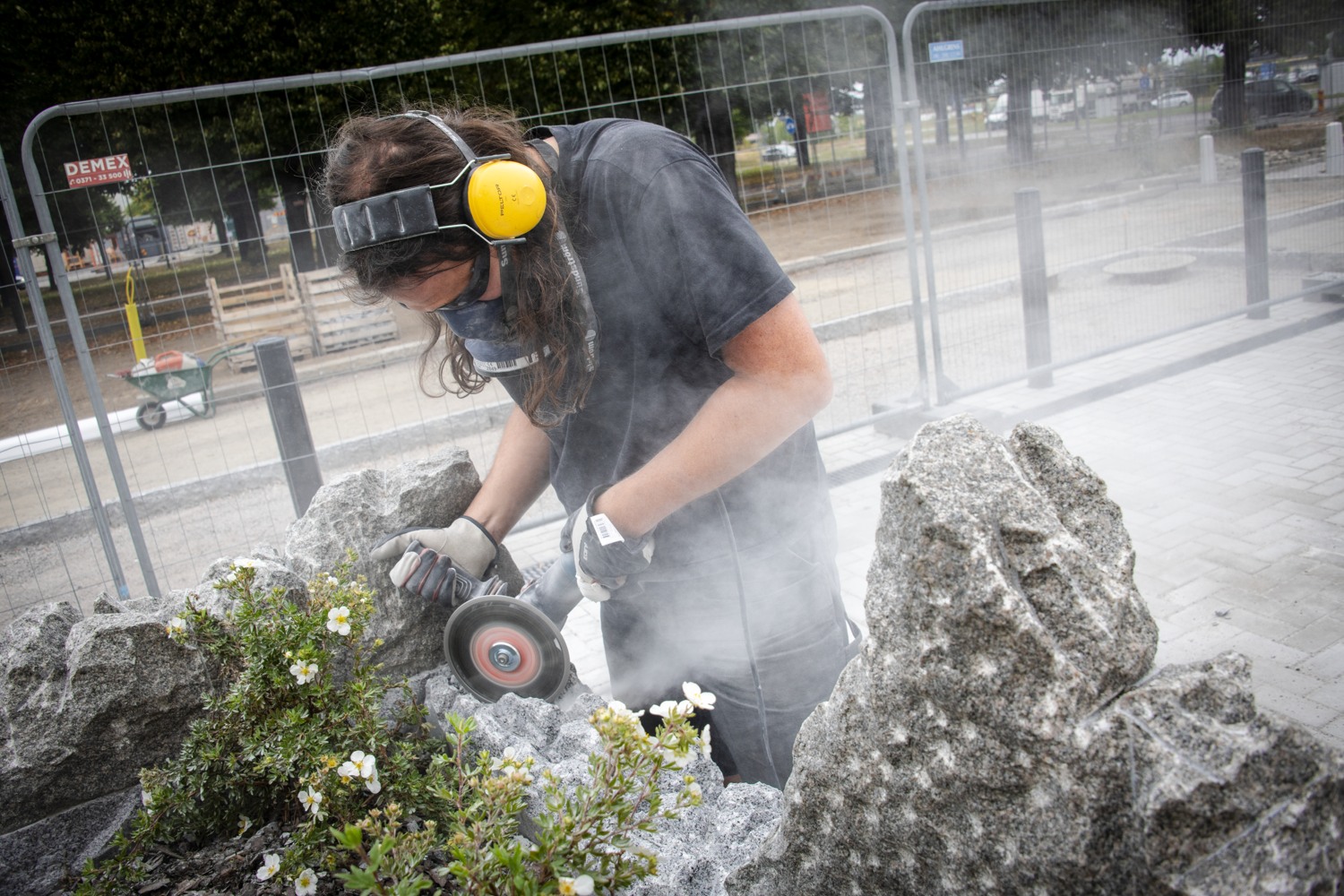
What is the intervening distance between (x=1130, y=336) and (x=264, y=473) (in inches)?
288

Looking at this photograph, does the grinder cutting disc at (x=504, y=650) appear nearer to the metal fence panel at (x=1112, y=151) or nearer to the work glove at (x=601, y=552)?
the work glove at (x=601, y=552)

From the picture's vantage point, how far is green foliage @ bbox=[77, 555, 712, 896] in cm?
135

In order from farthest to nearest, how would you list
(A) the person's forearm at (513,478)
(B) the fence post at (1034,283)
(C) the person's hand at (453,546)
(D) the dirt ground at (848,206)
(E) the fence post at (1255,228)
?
(E) the fence post at (1255,228), (B) the fence post at (1034,283), (D) the dirt ground at (848,206), (A) the person's forearm at (513,478), (C) the person's hand at (453,546)

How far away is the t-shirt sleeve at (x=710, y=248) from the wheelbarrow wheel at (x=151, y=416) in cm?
953

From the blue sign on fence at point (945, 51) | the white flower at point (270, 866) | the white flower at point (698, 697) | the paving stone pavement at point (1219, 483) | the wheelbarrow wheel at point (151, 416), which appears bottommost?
the paving stone pavement at point (1219, 483)

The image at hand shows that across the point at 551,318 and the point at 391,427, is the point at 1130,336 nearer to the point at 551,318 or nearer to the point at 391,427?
the point at 391,427

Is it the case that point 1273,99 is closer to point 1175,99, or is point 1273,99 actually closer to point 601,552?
point 1175,99

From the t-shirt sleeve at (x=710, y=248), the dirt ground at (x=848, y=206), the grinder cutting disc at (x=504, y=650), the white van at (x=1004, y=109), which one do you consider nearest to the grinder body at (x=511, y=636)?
the grinder cutting disc at (x=504, y=650)

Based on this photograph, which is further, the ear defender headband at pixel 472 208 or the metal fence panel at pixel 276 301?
the metal fence panel at pixel 276 301

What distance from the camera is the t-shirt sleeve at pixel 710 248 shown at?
1.63 meters

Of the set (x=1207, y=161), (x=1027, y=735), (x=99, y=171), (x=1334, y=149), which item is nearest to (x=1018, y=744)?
(x=1027, y=735)

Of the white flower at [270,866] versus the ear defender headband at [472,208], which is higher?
the ear defender headband at [472,208]

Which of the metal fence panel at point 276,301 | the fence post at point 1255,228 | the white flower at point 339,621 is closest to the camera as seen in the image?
the white flower at point 339,621

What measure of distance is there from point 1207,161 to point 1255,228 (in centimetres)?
69
